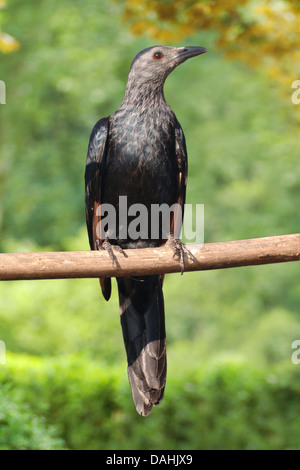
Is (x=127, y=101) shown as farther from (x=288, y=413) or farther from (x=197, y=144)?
(x=197, y=144)

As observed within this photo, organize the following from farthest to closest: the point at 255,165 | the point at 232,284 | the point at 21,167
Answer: the point at 255,165 → the point at 21,167 → the point at 232,284

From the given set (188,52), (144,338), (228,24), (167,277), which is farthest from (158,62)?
(167,277)

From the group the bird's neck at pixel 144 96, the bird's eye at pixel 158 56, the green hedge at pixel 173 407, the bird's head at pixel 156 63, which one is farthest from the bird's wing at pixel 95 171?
the green hedge at pixel 173 407

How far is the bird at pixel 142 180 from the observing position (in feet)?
9.81

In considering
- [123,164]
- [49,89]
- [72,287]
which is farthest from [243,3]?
[49,89]

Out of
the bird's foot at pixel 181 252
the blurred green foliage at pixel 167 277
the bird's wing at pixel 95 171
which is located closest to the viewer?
the bird's foot at pixel 181 252

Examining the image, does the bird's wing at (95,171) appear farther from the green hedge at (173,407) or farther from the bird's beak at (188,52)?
the green hedge at (173,407)

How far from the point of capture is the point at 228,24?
5.29 meters

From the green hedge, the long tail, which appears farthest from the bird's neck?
the green hedge

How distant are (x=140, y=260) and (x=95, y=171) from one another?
0.71m

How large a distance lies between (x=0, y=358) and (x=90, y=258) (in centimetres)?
276

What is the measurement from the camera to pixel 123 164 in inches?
119

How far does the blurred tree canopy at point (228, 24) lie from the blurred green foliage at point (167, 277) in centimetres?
171

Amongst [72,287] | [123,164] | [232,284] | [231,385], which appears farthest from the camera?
[232,284]
